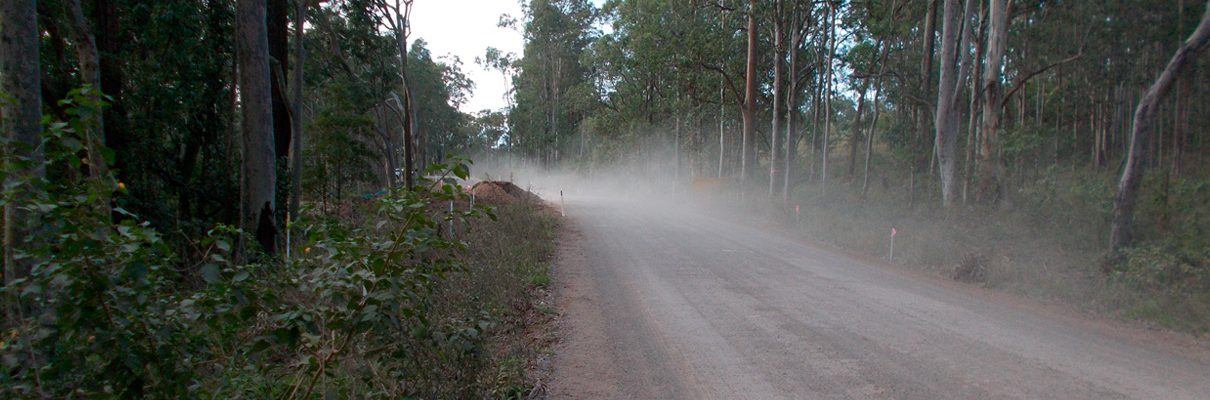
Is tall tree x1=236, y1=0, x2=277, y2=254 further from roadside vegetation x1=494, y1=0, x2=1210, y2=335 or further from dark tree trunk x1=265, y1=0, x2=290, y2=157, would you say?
roadside vegetation x1=494, y1=0, x2=1210, y2=335

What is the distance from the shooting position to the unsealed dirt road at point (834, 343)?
17.6 feet

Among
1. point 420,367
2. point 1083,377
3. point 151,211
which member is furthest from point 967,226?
point 151,211

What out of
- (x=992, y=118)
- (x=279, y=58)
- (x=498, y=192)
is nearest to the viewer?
(x=279, y=58)

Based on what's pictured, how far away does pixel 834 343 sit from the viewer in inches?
258

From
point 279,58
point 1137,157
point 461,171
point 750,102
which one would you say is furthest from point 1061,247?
point 279,58

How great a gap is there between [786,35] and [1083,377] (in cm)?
2384

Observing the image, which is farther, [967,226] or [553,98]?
[553,98]

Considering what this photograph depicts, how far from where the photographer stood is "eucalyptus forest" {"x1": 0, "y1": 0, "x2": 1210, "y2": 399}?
3.00m

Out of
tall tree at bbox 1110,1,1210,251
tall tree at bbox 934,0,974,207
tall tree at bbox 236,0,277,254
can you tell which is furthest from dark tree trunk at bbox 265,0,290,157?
tall tree at bbox 1110,1,1210,251

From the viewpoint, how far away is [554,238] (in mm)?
16203

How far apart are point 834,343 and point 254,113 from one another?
9.18m

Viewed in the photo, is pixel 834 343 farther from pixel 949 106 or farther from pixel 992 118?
pixel 992 118

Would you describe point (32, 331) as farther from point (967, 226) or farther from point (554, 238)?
point (967, 226)

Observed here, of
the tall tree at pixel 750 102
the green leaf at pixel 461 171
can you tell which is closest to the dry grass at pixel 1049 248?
the tall tree at pixel 750 102
